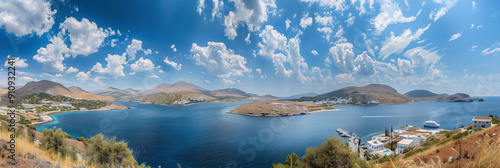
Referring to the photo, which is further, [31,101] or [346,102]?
[346,102]

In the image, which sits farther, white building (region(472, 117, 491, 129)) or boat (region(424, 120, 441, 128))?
boat (region(424, 120, 441, 128))

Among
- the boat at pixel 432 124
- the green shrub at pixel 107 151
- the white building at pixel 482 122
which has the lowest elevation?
the boat at pixel 432 124

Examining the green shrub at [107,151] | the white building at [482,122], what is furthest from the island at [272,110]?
the green shrub at [107,151]

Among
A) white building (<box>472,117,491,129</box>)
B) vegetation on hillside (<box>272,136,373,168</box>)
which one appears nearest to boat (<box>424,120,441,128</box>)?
white building (<box>472,117,491,129</box>)

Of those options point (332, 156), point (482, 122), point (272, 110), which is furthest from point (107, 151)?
point (272, 110)

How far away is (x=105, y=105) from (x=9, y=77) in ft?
360

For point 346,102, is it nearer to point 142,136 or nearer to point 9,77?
point 142,136

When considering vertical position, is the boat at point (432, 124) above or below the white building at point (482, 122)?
below

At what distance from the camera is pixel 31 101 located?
2758 inches

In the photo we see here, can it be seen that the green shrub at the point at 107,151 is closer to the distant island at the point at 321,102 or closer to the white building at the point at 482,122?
the white building at the point at 482,122

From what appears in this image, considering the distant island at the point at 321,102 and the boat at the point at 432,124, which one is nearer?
the boat at the point at 432,124

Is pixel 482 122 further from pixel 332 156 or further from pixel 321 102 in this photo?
pixel 321 102

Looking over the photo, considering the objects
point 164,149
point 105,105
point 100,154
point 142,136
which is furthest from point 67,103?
point 100,154

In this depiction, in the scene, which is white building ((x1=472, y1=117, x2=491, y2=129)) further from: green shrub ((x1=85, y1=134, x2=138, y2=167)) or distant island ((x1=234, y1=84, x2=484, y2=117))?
distant island ((x1=234, y1=84, x2=484, y2=117))
